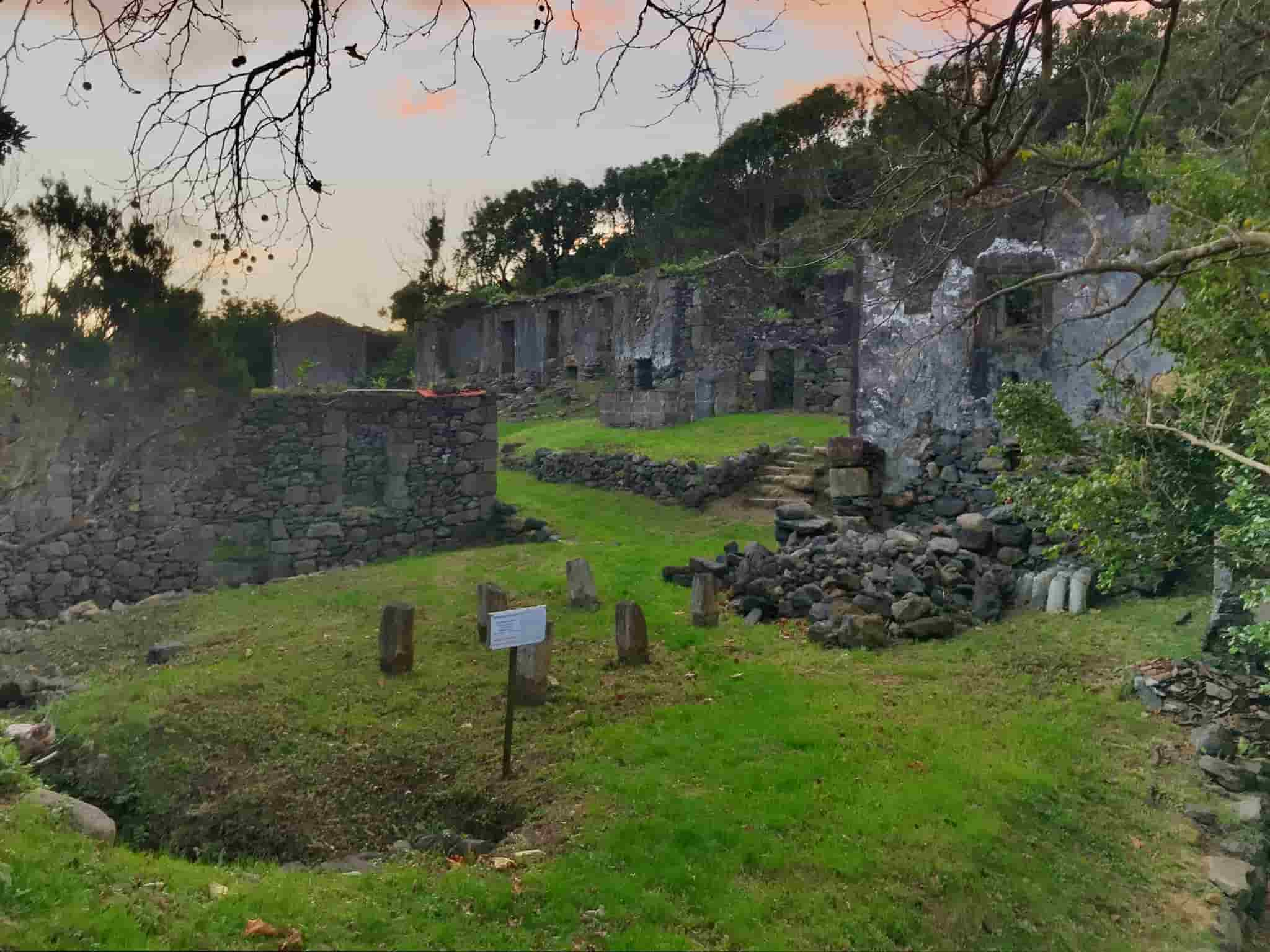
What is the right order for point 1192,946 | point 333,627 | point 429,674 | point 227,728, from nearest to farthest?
1. point 1192,946
2. point 227,728
3. point 429,674
4. point 333,627

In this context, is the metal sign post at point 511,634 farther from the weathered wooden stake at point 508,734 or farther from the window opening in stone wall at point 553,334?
the window opening in stone wall at point 553,334

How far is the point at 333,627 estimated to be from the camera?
10977mm

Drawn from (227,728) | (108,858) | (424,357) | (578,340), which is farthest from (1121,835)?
(424,357)

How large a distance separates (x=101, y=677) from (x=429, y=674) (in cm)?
360

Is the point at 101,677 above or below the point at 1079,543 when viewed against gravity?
below

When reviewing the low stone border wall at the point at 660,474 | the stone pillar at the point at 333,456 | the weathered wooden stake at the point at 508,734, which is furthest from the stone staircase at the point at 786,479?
the weathered wooden stake at the point at 508,734

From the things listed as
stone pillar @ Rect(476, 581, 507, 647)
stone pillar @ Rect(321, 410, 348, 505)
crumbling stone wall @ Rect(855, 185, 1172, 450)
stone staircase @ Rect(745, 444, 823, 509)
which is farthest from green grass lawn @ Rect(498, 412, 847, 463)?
stone pillar @ Rect(476, 581, 507, 647)

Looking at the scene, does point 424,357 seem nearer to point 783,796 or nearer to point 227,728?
point 227,728

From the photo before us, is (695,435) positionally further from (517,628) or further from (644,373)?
(517,628)

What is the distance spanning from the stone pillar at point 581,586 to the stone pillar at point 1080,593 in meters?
5.23

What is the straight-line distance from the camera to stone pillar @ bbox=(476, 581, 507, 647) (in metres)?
10.1

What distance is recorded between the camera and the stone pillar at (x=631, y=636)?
900cm

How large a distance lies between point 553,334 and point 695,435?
13.4m

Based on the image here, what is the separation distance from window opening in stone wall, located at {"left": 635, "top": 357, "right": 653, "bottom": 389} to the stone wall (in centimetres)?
1242
